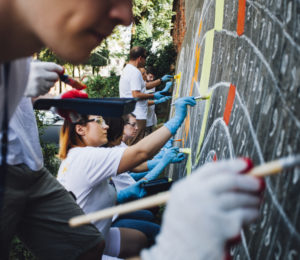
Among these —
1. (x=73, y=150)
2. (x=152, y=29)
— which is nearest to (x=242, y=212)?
(x=73, y=150)

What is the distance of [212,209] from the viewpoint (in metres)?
0.77

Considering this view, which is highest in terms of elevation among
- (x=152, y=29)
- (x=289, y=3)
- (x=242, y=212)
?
(x=152, y=29)

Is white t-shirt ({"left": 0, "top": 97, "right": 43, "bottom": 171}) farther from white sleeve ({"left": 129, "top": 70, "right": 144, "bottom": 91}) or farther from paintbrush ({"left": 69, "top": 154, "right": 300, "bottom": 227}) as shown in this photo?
white sleeve ({"left": 129, "top": 70, "right": 144, "bottom": 91})

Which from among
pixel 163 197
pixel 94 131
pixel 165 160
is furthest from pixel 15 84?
pixel 165 160

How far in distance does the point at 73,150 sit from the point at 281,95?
5.68 ft

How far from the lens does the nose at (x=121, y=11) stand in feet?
3.75

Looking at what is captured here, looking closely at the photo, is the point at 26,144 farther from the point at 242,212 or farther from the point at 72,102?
the point at 242,212

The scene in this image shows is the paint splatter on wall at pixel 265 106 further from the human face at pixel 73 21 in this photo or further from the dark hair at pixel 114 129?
the dark hair at pixel 114 129

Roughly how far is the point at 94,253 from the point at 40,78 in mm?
1235

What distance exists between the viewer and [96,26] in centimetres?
114

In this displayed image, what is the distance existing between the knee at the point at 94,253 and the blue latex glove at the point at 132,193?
0.72 meters

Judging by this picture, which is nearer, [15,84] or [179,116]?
[15,84]

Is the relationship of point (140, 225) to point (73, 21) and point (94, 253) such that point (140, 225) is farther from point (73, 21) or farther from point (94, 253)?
point (73, 21)

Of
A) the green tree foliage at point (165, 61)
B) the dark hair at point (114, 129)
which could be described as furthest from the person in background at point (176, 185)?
the green tree foliage at point (165, 61)
